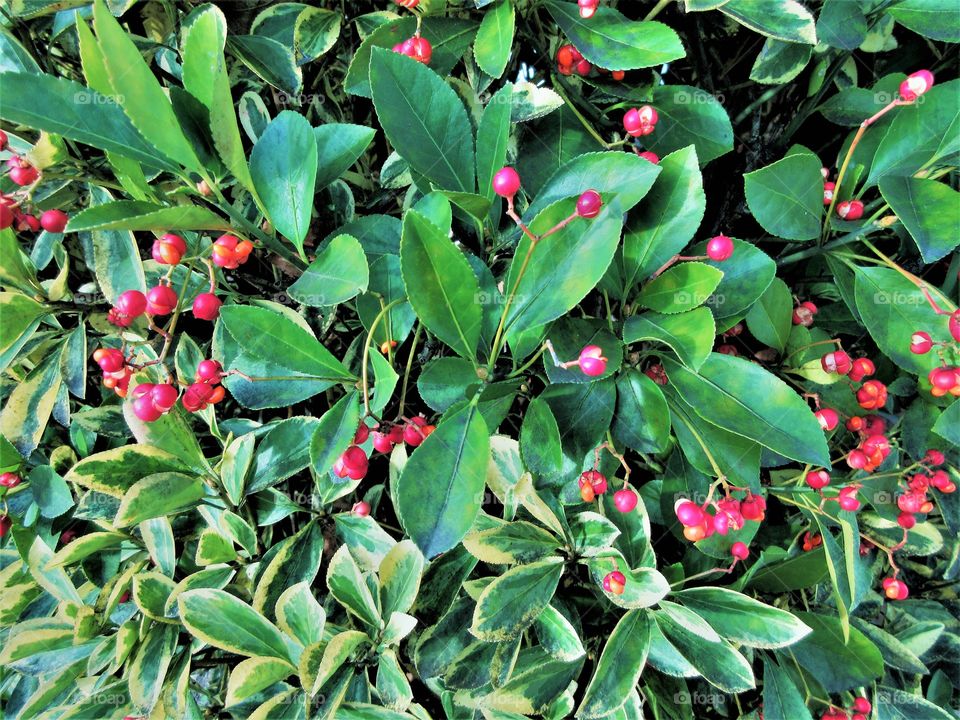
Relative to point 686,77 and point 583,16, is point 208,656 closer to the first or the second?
point 583,16

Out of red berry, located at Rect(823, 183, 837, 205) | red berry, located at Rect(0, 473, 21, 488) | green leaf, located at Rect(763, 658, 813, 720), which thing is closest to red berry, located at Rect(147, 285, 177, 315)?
red berry, located at Rect(0, 473, 21, 488)

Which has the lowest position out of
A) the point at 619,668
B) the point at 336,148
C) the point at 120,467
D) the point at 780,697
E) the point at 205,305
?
the point at 780,697

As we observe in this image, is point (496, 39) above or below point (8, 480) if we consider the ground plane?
above

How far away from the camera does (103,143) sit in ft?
1.86

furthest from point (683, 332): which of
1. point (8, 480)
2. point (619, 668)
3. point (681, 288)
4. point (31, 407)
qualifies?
point (8, 480)

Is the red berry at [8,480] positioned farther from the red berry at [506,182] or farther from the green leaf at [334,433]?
the red berry at [506,182]

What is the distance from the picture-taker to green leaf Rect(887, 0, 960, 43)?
720 millimetres

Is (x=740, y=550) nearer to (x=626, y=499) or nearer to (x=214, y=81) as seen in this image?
(x=626, y=499)

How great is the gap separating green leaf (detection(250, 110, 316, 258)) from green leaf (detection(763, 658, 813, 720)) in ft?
2.78

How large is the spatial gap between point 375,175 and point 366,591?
0.61 meters

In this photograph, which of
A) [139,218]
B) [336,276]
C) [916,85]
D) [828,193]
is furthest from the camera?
[828,193]

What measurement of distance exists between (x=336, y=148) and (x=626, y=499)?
0.55 m

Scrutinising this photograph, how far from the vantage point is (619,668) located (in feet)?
2.41

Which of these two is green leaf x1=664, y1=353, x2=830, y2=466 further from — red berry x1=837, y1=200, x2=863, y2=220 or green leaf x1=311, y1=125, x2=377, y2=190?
green leaf x1=311, y1=125, x2=377, y2=190
